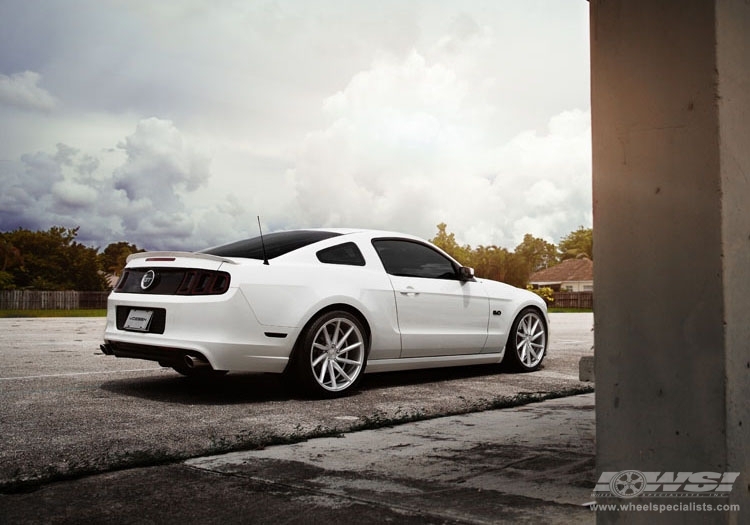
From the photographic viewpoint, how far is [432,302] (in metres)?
7.57

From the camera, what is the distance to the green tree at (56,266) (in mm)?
57156

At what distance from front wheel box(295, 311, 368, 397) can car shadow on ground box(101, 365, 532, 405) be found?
0.56ft

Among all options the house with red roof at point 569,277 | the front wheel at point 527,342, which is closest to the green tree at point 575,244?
the house with red roof at point 569,277

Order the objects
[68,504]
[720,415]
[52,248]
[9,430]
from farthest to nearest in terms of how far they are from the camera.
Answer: [52,248] < [9,430] < [68,504] < [720,415]

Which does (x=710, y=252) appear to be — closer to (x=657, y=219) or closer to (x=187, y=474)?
(x=657, y=219)

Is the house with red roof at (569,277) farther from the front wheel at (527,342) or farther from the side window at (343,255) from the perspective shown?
the side window at (343,255)

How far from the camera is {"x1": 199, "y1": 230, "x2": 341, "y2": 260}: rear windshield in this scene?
6.57 metres

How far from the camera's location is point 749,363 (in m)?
2.23

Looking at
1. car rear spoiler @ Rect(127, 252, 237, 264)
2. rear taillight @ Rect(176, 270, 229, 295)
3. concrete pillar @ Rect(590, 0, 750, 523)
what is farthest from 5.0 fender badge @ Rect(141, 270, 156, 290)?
concrete pillar @ Rect(590, 0, 750, 523)

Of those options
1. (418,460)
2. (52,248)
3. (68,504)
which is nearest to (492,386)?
(418,460)

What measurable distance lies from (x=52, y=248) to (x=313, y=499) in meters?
60.6

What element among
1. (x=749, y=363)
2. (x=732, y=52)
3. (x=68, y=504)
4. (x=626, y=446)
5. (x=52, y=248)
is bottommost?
(x=68, y=504)

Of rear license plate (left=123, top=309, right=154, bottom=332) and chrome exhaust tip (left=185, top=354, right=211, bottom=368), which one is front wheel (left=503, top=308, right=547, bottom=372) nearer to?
chrome exhaust tip (left=185, top=354, right=211, bottom=368)

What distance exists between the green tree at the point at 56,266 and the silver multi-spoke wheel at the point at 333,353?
54.7 metres
